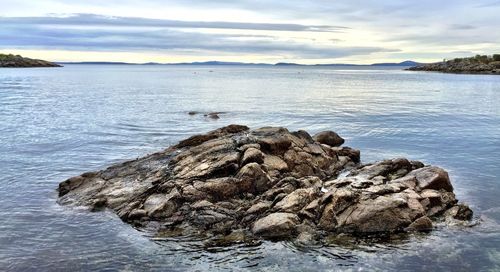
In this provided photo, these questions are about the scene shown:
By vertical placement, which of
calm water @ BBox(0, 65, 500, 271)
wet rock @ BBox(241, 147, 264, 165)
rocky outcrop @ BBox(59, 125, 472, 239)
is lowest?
calm water @ BBox(0, 65, 500, 271)

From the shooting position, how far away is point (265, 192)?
77.3 feet

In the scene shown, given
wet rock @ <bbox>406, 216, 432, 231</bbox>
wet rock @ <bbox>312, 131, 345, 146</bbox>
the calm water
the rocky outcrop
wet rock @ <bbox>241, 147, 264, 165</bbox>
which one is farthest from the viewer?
wet rock @ <bbox>312, 131, 345, 146</bbox>

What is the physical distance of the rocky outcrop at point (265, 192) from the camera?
67.8 feet

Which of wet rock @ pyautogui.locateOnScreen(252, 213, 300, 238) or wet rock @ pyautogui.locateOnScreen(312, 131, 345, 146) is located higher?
wet rock @ pyautogui.locateOnScreen(312, 131, 345, 146)

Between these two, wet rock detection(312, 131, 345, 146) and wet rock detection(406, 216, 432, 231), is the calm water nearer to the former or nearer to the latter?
wet rock detection(406, 216, 432, 231)

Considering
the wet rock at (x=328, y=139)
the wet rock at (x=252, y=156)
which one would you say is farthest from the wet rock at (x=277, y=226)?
the wet rock at (x=328, y=139)

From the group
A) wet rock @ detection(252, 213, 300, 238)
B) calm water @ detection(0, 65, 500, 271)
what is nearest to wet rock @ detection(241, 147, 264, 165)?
wet rock @ detection(252, 213, 300, 238)

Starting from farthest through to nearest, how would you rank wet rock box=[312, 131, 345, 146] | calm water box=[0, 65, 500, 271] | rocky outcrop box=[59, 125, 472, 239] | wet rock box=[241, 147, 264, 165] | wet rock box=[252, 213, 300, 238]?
wet rock box=[312, 131, 345, 146]
wet rock box=[241, 147, 264, 165]
rocky outcrop box=[59, 125, 472, 239]
wet rock box=[252, 213, 300, 238]
calm water box=[0, 65, 500, 271]

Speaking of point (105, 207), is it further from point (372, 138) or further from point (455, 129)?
point (455, 129)

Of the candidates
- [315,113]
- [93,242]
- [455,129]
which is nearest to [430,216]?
[93,242]

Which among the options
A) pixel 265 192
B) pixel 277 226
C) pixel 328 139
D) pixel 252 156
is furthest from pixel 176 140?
pixel 277 226

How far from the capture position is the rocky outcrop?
67.8ft

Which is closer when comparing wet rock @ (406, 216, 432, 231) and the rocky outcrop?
wet rock @ (406, 216, 432, 231)

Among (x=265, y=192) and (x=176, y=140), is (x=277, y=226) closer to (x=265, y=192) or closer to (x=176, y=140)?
(x=265, y=192)
